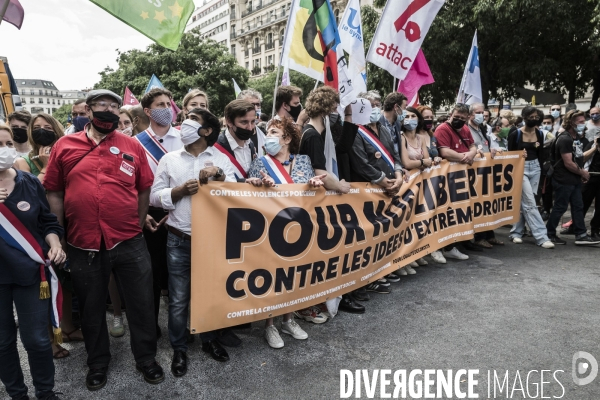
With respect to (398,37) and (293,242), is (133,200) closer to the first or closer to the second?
(293,242)

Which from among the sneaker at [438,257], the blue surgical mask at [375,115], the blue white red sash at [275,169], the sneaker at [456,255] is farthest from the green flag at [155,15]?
the sneaker at [456,255]

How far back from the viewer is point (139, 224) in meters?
3.26

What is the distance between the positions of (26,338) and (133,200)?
1.08 metres

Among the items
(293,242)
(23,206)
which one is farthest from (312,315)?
(23,206)

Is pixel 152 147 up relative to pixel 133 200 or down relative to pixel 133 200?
up

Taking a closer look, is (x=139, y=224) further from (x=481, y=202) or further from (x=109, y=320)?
(x=481, y=202)

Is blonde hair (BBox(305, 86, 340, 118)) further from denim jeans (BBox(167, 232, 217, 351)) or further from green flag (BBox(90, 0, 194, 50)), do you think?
denim jeans (BBox(167, 232, 217, 351))

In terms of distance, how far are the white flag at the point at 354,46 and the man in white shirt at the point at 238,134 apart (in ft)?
4.16

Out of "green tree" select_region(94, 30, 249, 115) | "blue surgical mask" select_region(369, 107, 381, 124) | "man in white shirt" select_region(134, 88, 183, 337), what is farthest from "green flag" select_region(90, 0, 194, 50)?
"green tree" select_region(94, 30, 249, 115)

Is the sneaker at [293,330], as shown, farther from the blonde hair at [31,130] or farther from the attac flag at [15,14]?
the attac flag at [15,14]

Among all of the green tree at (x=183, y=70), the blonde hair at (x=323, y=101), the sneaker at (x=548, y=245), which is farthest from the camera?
the green tree at (x=183, y=70)

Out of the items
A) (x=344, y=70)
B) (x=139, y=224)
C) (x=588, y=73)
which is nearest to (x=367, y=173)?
(x=344, y=70)

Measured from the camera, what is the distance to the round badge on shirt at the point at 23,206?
266cm

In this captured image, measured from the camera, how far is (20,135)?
416cm
